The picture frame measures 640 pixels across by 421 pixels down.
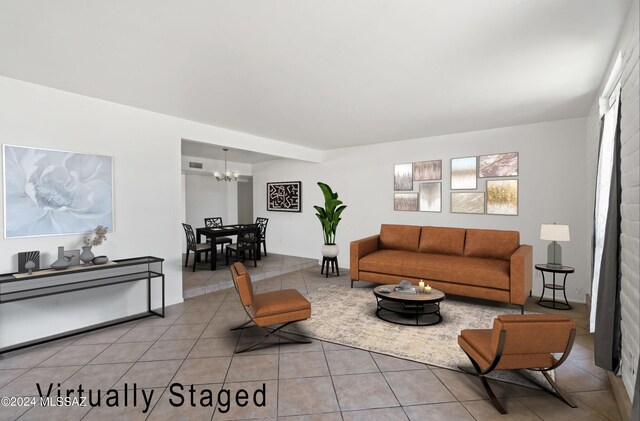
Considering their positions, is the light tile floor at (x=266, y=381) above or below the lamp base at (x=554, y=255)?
below

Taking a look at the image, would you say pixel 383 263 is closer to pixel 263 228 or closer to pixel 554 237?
pixel 554 237

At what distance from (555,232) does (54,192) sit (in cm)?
613

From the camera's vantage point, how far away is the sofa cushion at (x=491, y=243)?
4648mm

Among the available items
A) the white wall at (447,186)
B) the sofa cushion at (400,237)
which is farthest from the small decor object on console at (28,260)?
the white wall at (447,186)

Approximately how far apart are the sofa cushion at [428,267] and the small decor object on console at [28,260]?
14.8 ft

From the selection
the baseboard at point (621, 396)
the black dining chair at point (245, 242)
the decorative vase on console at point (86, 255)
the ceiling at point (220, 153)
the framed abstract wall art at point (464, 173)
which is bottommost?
the baseboard at point (621, 396)

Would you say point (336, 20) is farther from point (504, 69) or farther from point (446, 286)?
point (446, 286)

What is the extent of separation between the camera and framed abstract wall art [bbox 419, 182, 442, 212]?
574 cm

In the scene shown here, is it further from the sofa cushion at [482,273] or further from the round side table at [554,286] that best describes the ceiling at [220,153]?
the round side table at [554,286]

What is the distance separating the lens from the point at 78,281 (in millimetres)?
3531

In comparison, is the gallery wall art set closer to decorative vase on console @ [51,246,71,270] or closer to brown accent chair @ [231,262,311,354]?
brown accent chair @ [231,262,311,354]

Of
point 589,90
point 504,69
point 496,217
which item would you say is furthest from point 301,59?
point 496,217

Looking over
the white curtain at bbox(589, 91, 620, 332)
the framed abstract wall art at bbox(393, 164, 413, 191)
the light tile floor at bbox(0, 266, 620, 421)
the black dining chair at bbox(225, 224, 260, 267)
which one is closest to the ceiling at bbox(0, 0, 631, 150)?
the white curtain at bbox(589, 91, 620, 332)

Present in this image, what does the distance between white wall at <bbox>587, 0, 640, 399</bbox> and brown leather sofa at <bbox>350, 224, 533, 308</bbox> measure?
6.03 feet
